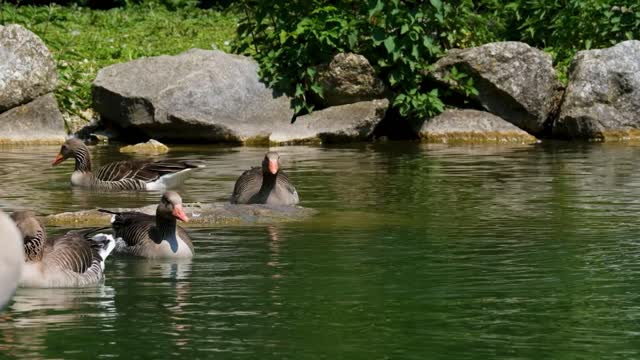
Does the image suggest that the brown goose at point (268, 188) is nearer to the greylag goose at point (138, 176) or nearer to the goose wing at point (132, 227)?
the greylag goose at point (138, 176)

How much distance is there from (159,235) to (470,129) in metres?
11.4

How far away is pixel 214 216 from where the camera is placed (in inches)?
504

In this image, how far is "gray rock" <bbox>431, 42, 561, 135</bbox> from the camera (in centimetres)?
2180

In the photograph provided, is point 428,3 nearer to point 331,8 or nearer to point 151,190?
point 331,8

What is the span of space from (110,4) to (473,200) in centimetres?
1853

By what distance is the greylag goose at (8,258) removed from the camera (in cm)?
390

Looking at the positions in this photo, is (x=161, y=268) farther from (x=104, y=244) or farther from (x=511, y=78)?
(x=511, y=78)

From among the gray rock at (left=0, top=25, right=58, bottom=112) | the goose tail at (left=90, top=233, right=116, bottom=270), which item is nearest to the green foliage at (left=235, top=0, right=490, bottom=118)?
the gray rock at (left=0, top=25, right=58, bottom=112)

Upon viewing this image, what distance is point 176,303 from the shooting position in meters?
8.77

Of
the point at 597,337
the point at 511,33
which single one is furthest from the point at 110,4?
the point at 597,337

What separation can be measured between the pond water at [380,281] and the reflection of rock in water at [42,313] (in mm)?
14

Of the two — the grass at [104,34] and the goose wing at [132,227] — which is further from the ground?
the grass at [104,34]

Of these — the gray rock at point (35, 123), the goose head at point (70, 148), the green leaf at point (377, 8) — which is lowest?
the goose head at point (70, 148)

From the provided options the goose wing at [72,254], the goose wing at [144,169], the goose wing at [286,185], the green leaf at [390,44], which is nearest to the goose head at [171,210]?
the goose wing at [72,254]
